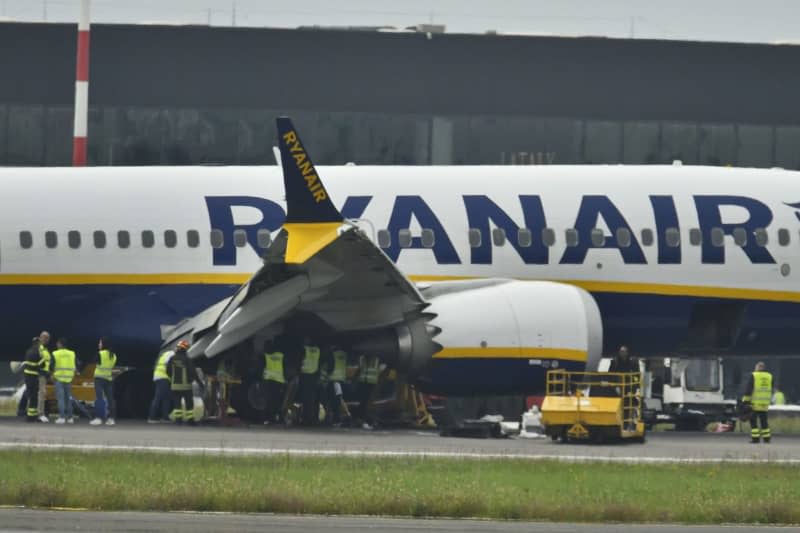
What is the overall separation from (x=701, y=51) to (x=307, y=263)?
3000cm

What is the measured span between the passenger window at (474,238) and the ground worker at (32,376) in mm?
8636

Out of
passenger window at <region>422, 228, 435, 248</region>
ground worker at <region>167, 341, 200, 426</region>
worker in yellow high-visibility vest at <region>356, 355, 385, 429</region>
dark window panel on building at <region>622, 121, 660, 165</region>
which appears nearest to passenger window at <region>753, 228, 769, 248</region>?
passenger window at <region>422, 228, 435, 248</region>

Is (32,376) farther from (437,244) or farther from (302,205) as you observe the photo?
(437,244)

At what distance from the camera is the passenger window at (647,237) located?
34938mm

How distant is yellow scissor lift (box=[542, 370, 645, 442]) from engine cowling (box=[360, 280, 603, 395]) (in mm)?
458

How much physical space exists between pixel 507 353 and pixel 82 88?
2414 centimetres

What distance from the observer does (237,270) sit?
1372 inches

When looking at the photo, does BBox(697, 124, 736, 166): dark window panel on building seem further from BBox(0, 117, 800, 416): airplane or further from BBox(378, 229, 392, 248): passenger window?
BBox(378, 229, 392, 248): passenger window

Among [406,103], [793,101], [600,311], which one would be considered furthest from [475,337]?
[793,101]

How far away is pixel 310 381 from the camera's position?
3350cm

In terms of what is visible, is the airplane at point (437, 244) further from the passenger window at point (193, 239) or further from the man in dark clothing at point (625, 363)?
the man in dark clothing at point (625, 363)

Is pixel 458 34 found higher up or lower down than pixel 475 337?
higher up

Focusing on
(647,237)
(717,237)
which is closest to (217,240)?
(647,237)

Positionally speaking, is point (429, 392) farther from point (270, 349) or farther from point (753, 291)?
point (753, 291)
